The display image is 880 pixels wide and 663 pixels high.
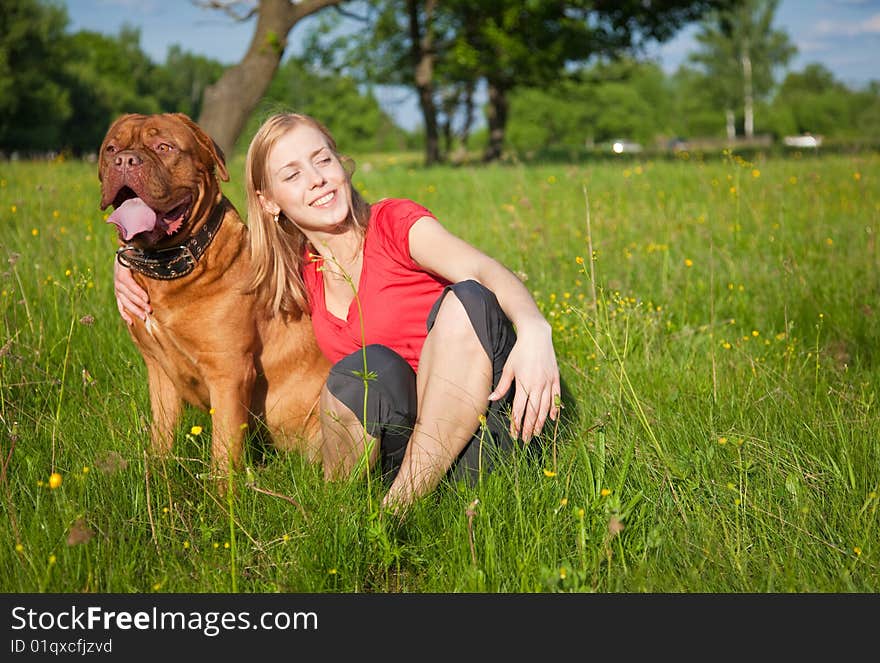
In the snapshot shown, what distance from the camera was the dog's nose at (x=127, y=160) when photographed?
7.93 ft

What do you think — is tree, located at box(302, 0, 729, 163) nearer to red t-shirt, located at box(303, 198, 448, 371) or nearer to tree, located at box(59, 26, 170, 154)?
tree, located at box(59, 26, 170, 154)

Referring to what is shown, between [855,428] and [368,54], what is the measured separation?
23.7 meters

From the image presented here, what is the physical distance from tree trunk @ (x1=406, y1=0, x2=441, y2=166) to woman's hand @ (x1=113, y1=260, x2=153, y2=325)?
17.7 m

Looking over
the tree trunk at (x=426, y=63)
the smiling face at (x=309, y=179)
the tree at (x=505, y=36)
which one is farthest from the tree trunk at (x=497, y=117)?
the smiling face at (x=309, y=179)

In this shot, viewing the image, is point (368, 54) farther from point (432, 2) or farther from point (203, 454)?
point (203, 454)

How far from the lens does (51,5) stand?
3775cm

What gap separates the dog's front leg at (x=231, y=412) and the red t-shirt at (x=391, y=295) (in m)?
0.37

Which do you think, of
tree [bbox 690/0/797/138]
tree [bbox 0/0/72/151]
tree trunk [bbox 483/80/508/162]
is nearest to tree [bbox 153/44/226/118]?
tree [bbox 0/0/72/151]

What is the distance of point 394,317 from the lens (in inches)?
106

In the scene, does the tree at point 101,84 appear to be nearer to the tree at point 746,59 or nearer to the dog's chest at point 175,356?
the dog's chest at point 175,356

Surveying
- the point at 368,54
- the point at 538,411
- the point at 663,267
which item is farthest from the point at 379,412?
the point at 368,54

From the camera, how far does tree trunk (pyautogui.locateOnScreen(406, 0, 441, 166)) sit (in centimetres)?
2038

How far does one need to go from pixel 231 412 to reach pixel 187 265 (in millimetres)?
543
